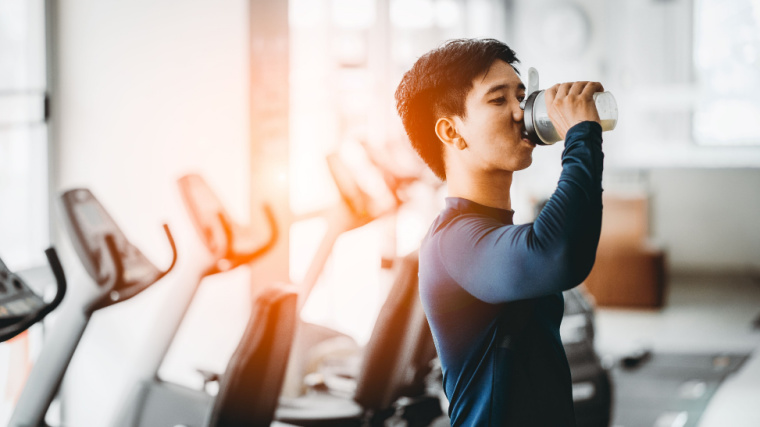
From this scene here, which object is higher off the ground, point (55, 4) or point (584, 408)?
point (55, 4)

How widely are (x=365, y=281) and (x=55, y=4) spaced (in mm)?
3094

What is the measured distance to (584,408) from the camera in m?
2.86

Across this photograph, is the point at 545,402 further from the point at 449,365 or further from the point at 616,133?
the point at 616,133

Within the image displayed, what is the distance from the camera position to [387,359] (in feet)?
7.47

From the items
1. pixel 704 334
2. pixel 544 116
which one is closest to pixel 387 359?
pixel 544 116

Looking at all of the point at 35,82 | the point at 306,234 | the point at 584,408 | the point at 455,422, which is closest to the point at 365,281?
the point at 306,234

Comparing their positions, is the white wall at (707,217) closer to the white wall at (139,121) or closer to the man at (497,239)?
the white wall at (139,121)

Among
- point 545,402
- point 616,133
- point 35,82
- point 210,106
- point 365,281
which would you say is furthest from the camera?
point 616,133

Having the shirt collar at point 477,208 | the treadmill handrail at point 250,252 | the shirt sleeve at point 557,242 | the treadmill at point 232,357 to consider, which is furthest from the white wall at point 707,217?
the shirt sleeve at point 557,242

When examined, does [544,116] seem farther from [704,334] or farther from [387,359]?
[704,334]

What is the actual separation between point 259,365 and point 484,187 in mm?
817

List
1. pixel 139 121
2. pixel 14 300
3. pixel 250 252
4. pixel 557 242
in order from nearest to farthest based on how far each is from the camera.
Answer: pixel 557 242 → pixel 14 300 → pixel 250 252 → pixel 139 121

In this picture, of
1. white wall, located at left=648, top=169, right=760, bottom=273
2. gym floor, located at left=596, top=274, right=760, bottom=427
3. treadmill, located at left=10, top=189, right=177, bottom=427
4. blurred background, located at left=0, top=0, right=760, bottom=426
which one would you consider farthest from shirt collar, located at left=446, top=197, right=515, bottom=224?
white wall, located at left=648, top=169, right=760, bottom=273

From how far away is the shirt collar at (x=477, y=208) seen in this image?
3.27ft
